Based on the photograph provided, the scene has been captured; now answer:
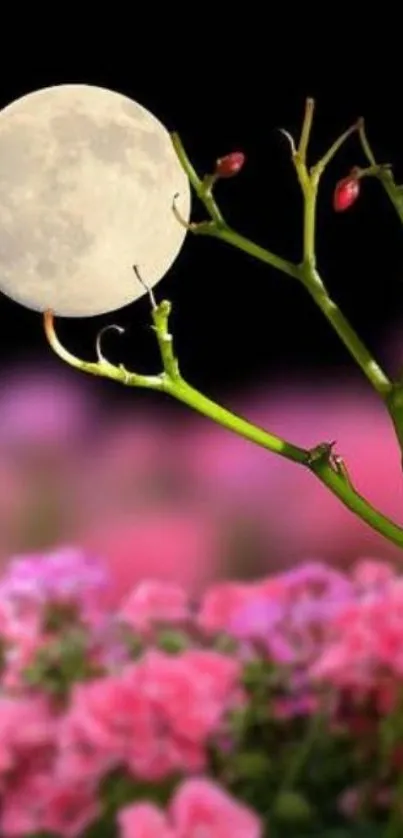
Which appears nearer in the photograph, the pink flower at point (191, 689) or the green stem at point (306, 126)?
the green stem at point (306, 126)

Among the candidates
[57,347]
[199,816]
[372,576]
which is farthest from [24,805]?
[57,347]

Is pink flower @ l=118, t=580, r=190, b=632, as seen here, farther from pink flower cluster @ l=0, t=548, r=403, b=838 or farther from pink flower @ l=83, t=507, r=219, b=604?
pink flower @ l=83, t=507, r=219, b=604

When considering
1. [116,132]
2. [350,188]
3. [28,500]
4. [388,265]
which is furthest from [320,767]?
[388,265]

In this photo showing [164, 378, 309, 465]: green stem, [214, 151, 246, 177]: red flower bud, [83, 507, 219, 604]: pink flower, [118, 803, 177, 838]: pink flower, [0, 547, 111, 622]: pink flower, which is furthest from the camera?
[83, 507, 219, 604]: pink flower

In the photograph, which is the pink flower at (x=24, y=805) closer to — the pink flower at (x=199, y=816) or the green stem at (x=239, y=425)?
the pink flower at (x=199, y=816)

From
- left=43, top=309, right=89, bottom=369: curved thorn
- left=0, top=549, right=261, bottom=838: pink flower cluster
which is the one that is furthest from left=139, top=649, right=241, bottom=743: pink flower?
left=43, top=309, right=89, bottom=369: curved thorn

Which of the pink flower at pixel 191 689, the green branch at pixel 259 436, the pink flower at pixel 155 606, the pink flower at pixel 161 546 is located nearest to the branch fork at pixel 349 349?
the green branch at pixel 259 436
